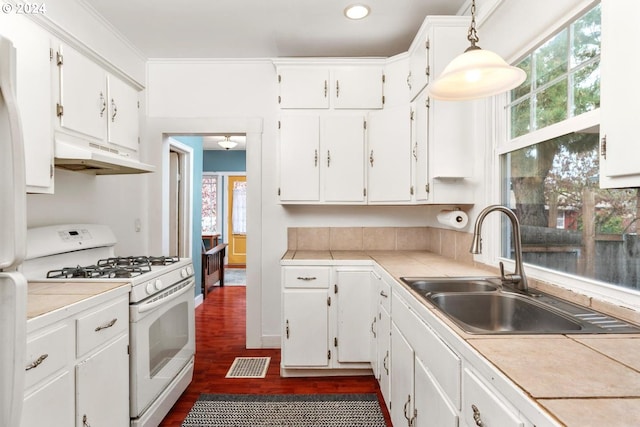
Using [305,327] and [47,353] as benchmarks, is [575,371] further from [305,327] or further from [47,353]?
[305,327]

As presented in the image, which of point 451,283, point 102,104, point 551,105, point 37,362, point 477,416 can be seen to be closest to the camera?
point 477,416

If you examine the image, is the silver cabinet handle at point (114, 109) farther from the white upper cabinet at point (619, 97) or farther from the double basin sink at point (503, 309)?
the white upper cabinet at point (619, 97)

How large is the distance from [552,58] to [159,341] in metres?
2.53

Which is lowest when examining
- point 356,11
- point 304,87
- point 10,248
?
point 10,248

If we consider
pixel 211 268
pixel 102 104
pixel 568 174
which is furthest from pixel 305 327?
pixel 211 268

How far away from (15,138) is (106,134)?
4.65 feet

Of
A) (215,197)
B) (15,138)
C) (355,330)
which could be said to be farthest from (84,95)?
(215,197)

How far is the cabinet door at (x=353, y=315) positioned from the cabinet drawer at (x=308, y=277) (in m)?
0.10

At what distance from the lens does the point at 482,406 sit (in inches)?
34.3

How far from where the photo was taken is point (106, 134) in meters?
2.08

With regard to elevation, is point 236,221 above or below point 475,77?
below

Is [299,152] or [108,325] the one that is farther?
[299,152]

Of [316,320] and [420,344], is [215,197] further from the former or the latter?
[420,344]

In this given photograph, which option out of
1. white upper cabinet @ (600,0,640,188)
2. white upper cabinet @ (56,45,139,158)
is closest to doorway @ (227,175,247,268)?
white upper cabinet @ (56,45,139,158)
